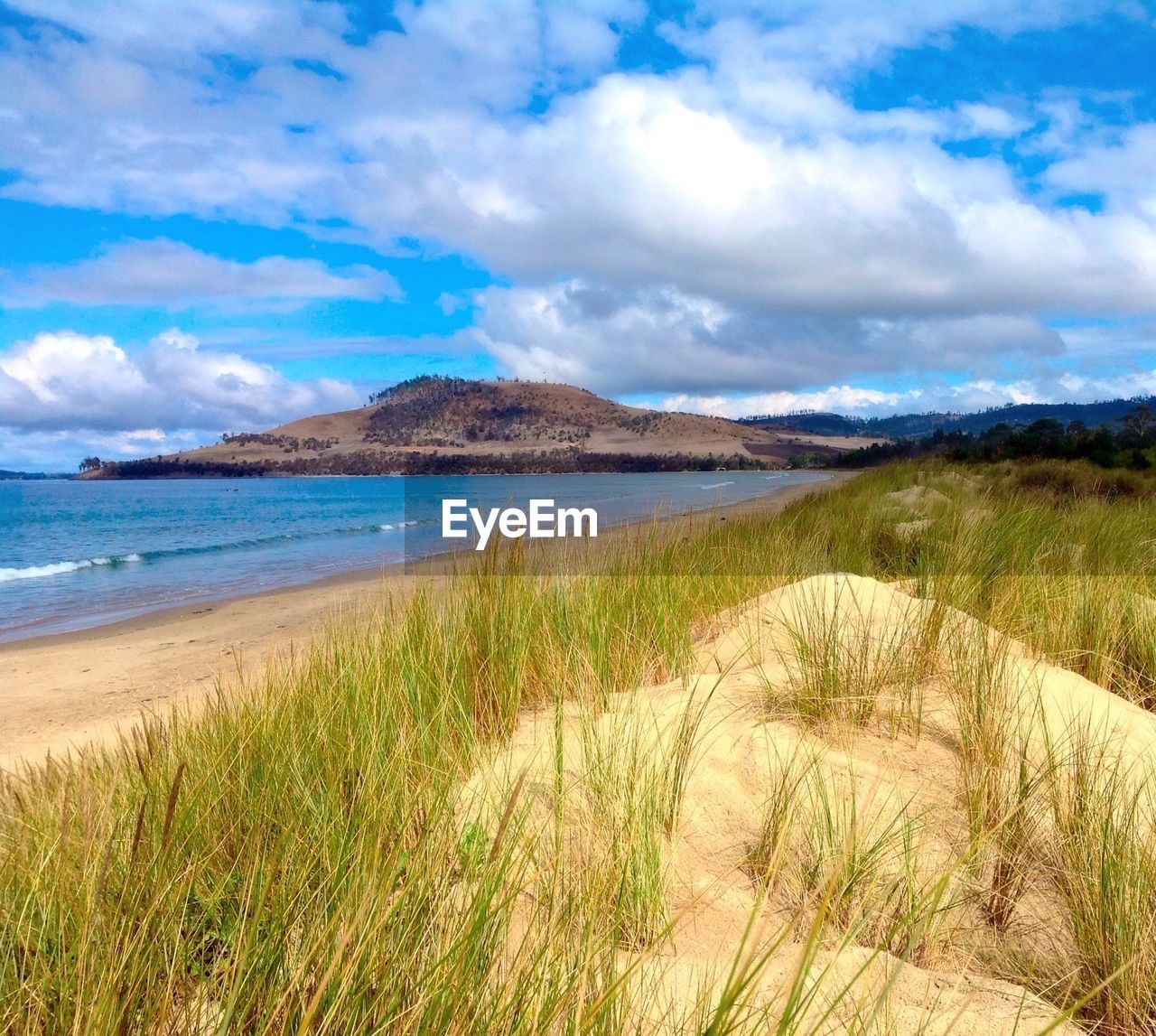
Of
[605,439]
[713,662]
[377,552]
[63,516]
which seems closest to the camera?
[713,662]

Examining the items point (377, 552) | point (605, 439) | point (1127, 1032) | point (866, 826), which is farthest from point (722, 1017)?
point (605, 439)

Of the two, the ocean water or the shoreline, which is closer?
the shoreline

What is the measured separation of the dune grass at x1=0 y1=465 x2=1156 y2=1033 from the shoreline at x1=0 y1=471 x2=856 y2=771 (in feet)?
3.55

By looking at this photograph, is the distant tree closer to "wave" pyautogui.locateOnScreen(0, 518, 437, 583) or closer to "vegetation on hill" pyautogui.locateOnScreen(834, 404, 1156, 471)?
"vegetation on hill" pyautogui.locateOnScreen(834, 404, 1156, 471)

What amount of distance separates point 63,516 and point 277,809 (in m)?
52.7

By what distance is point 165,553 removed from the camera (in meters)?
21.8

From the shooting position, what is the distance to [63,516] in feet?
149

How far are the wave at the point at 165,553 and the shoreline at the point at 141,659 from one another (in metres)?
8.85

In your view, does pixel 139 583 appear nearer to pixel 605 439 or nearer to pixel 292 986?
pixel 292 986

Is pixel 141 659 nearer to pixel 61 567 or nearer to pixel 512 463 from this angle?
pixel 61 567

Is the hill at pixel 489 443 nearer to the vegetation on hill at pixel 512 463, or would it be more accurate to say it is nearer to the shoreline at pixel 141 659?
the vegetation on hill at pixel 512 463

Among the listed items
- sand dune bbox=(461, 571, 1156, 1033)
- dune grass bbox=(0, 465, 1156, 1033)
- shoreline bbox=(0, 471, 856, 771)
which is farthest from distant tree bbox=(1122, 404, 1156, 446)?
sand dune bbox=(461, 571, 1156, 1033)

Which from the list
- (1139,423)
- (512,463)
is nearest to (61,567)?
(1139,423)

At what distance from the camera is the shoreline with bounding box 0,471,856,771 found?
5523mm
